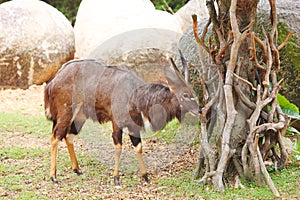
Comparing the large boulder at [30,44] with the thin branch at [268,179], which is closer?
the thin branch at [268,179]

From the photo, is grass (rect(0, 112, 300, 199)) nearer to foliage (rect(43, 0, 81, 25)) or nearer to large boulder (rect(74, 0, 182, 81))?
large boulder (rect(74, 0, 182, 81))

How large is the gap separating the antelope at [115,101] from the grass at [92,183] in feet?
0.59

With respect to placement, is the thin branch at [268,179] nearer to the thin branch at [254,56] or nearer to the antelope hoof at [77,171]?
the thin branch at [254,56]

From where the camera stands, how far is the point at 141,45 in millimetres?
10164

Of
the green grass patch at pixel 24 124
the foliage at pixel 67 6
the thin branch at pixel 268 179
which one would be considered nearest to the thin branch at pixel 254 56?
the thin branch at pixel 268 179

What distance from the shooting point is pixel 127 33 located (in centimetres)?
1069

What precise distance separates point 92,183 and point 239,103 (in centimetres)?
191

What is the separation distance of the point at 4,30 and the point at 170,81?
7.33 metres

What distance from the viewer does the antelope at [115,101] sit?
563 cm

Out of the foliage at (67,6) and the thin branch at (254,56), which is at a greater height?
the thin branch at (254,56)

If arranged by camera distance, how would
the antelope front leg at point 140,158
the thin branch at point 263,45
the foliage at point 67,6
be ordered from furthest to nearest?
the foliage at point 67,6
the antelope front leg at point 140,158
the thin branch at point 263,45

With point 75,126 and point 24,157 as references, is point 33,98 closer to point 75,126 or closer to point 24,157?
point 24,157

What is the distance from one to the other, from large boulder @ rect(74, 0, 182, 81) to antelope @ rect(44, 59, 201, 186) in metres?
2.35

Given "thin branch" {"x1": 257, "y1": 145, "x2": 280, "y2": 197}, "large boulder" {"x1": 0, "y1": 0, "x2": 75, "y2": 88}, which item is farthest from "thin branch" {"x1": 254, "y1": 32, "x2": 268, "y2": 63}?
"large boulder" {"x1": 0, "y1": 0, "x2": 75, "y2": 88}
